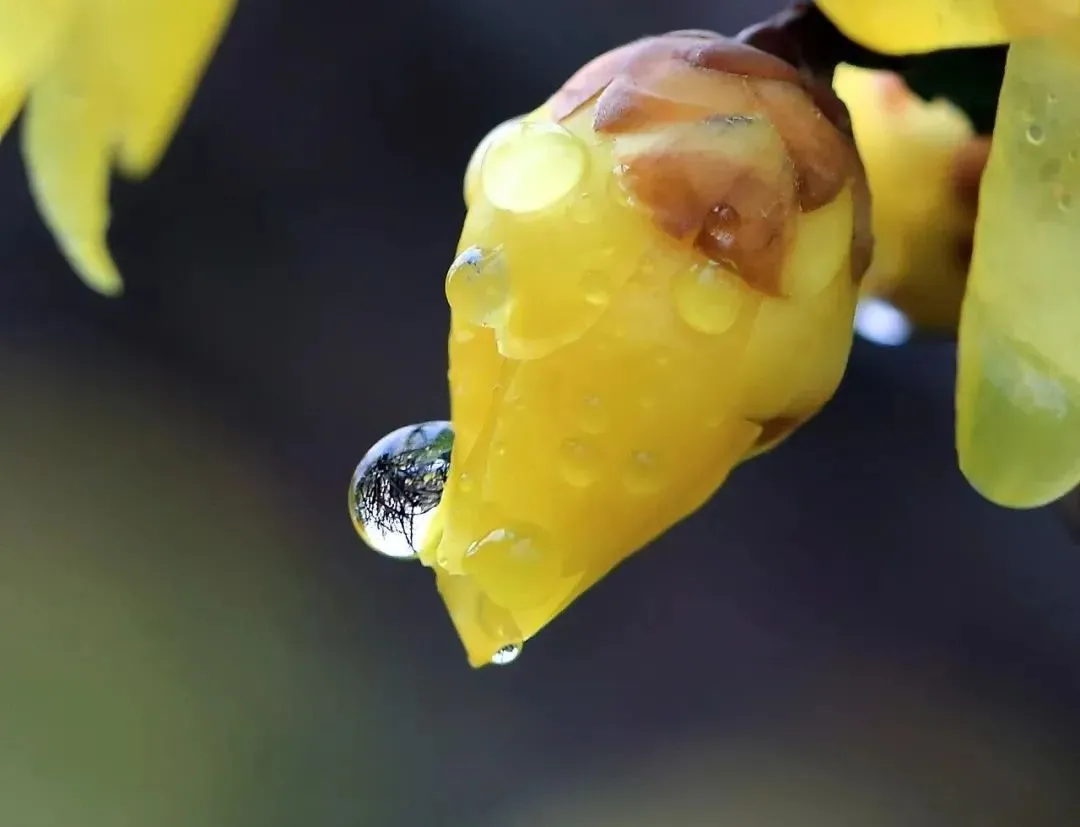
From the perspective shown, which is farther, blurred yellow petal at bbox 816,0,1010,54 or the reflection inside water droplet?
the reflection inside water droplet

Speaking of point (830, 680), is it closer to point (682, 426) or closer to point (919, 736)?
point (919, 736)

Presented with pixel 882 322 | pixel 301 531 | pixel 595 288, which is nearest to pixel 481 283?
pixel 595 288

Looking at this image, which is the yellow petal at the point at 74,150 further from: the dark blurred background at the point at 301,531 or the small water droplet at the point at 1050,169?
the dark blurred background at the point at 301,531

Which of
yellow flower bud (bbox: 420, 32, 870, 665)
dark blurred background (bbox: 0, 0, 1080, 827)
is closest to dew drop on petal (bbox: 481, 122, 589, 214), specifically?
yellow flower bud (bbox: 420, 32, 870, 665)

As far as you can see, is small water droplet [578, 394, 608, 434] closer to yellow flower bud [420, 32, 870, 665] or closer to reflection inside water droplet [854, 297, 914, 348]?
yellow flower bud [420, 32, 870, 665]

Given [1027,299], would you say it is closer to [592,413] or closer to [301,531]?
[592,413]

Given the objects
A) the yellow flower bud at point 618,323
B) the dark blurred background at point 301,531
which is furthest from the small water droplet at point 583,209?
the dark blurred background at point 301,531

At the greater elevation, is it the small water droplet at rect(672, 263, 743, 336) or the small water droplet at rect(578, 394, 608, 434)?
the small water droplet at rect(672, 263, 743, 336)
